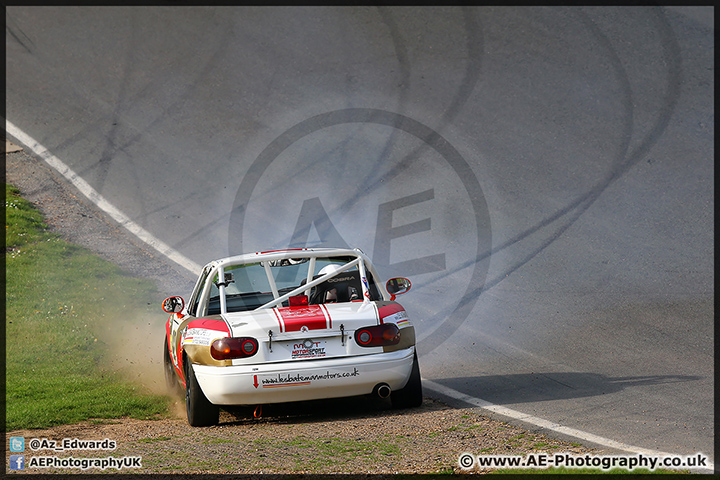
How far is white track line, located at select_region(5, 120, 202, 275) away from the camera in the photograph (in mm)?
14148

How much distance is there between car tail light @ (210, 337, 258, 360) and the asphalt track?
251 cm

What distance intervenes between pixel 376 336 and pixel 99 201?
1113 centimetres

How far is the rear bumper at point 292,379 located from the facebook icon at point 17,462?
62.3 inches

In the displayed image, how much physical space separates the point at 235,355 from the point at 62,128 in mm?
14652

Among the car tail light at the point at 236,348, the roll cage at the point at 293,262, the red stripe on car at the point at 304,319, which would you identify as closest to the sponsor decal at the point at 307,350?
the red stripe on car at the point at 304,319

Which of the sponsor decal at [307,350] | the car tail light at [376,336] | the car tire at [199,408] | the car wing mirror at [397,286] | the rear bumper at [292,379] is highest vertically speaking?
the car wing mirror at [397,286]

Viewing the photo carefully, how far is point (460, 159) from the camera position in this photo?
17125 mm

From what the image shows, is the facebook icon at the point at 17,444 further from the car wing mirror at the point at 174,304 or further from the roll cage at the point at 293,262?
the car wing mirror at the point at 174,304

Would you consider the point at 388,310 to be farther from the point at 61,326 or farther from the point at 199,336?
the point at 61,326

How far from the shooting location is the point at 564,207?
1495 centimetres

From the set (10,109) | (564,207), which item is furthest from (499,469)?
(10,109)

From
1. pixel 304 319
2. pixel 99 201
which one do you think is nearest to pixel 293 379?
pixel 304 319

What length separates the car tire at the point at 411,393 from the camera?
7.16 m

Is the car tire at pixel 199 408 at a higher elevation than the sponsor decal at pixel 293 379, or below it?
below
